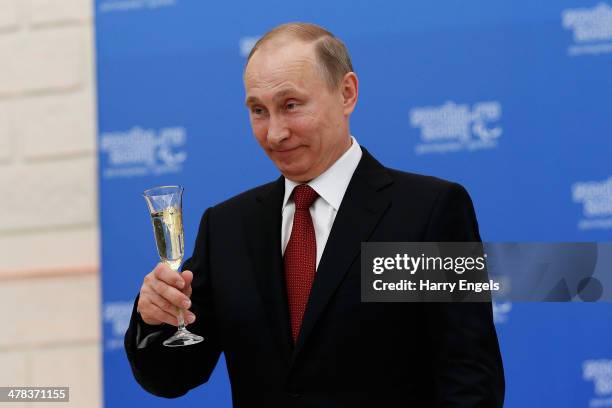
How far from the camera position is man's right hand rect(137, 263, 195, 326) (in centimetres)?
173

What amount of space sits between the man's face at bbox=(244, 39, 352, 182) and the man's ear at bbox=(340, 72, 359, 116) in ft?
0.20

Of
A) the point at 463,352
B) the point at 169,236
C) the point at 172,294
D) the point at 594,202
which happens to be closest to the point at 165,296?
the point at 172,294

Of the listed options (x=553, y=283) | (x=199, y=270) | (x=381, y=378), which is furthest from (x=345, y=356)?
(x=553, y=283)

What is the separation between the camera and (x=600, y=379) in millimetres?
3010

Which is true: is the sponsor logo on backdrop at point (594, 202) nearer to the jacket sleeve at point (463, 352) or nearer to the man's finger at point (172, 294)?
the jacket sleeve at point (463, 352)

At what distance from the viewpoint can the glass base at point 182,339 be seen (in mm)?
1776

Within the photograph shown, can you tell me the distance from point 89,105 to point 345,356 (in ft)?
7.12

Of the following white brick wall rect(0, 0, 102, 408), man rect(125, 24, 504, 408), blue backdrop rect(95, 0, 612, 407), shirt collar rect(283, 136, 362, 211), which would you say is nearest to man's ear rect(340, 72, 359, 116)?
man rect(125, 24, 504, 408)

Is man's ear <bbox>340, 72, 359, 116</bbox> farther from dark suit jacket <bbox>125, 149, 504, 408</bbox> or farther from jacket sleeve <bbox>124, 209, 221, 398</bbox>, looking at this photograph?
jacket sleeve <bbox>124, 209, 221, 398</bbox>

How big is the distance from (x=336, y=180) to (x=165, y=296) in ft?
1.55

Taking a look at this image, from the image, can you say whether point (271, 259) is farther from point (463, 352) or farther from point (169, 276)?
point (463, 352)

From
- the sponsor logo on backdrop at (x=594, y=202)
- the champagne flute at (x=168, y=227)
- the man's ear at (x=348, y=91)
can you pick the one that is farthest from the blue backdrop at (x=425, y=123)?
the champagne flute at (x=168, y=227)

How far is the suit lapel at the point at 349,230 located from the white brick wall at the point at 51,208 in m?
1.88

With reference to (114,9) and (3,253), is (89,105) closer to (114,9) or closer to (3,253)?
(114,9)
